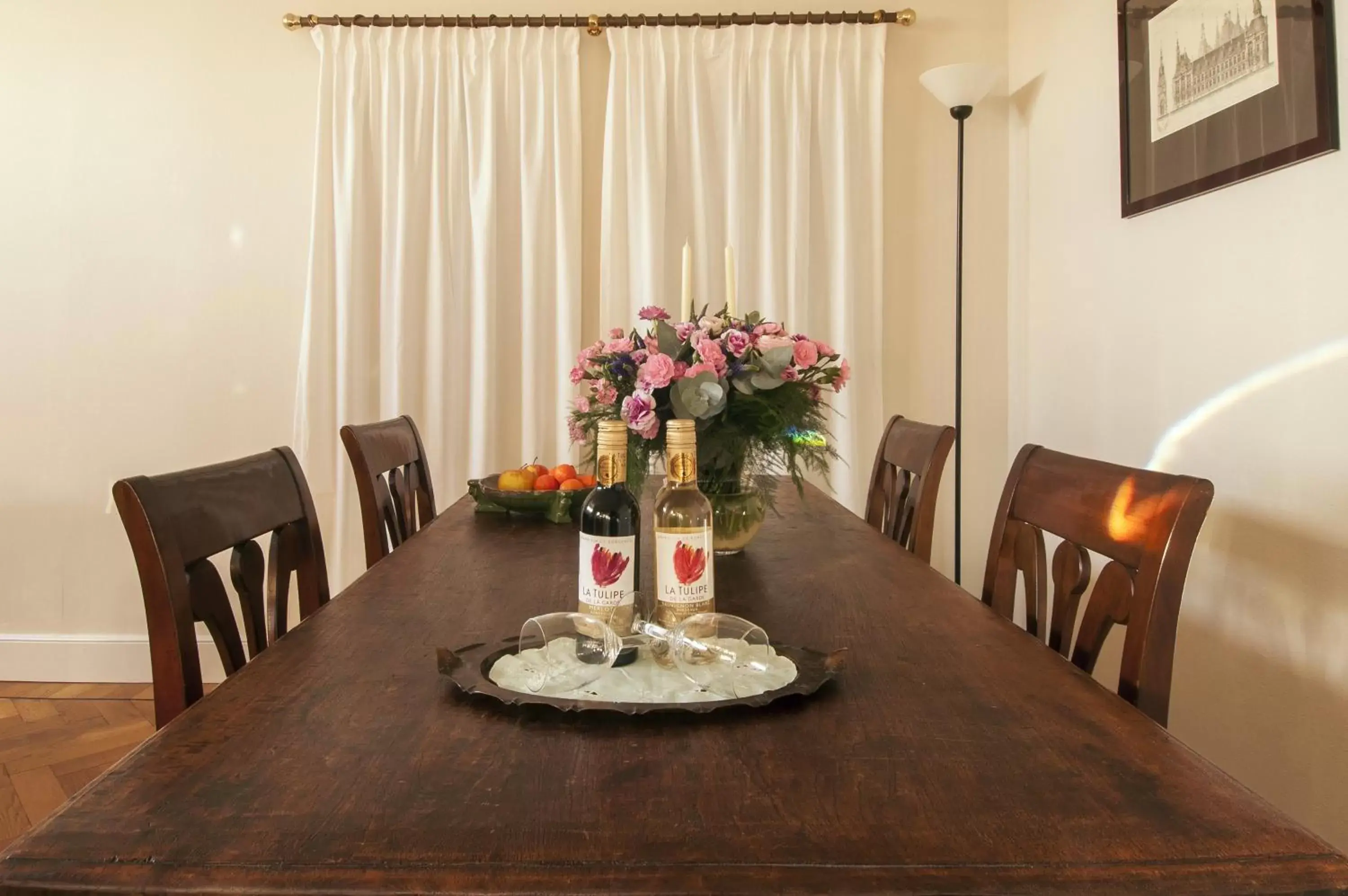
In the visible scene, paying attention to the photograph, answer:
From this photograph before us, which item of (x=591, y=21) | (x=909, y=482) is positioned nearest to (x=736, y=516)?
(x=909, y=482)

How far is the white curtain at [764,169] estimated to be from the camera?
9.67 feet

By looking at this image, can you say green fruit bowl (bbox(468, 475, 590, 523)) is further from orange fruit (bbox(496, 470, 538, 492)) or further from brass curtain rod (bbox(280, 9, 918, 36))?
brass curtain rod (bbox(280, 9, 918, 36))

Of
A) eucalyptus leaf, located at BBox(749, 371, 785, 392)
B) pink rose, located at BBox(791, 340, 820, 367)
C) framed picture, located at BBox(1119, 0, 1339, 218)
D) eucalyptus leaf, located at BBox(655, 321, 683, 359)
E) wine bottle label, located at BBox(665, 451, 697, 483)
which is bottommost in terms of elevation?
wine bottle label, located at BBox(665, 451, 697, 483)

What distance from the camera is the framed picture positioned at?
64.4 inches

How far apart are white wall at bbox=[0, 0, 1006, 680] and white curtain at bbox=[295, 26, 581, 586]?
14cm

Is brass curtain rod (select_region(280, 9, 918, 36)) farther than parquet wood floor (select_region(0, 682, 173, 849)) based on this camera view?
Yes

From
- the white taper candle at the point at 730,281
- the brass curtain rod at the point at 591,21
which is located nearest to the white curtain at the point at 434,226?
the brass curtain rod at the point at 591,21

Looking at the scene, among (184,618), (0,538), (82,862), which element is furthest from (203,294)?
(82,862)

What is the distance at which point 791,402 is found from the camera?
4.23 ft

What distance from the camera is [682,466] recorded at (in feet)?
3.01

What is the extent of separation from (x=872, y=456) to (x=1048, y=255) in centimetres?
83

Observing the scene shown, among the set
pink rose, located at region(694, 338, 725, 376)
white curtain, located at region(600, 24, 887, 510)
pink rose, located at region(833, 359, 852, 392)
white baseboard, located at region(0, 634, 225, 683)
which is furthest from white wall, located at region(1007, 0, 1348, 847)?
white baseboard, located at region(0, 634, 225, 683)

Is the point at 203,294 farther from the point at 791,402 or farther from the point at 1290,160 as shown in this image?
the point at 1290,160

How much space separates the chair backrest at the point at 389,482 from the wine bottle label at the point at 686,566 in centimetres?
87
